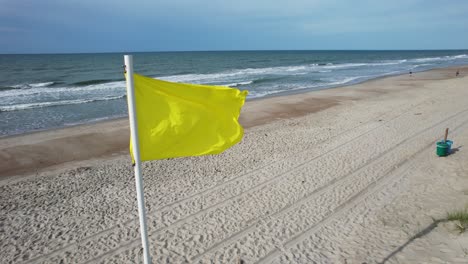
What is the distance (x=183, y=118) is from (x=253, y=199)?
175 inches

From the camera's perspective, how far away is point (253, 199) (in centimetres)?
768

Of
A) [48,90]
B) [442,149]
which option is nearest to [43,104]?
[48,90]

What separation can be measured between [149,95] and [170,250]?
3.44 meters

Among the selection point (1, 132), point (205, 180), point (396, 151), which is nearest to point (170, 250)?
point (205, 180)

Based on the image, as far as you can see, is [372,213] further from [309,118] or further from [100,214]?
[309,118]

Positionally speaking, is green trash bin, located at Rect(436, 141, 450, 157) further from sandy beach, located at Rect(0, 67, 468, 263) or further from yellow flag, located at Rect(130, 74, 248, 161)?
yellow flag, located at Rect(130, 74, 248, 161)

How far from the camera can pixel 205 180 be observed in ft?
29.3

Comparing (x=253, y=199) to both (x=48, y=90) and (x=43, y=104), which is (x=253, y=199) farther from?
(x=48, y=90)

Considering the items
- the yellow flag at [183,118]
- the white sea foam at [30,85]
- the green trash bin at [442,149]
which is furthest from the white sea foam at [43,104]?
the green trash bin at [442,149]

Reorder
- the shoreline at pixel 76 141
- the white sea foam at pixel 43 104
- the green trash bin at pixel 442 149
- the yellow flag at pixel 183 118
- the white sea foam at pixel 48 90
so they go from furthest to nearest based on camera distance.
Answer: the white sea foam at pixel 48 90 < the white sea foam at pixel 43 104 < the shoreline at pixel 76 141 < the green trash bin at pixel 442 149 < the yellow flag at pixel 183 118

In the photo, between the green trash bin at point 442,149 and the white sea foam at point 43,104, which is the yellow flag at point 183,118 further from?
the white sea foam at point 43,104

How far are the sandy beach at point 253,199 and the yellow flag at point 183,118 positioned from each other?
2.66m

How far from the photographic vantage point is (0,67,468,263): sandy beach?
5.78 m

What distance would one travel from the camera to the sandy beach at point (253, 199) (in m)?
5.78
